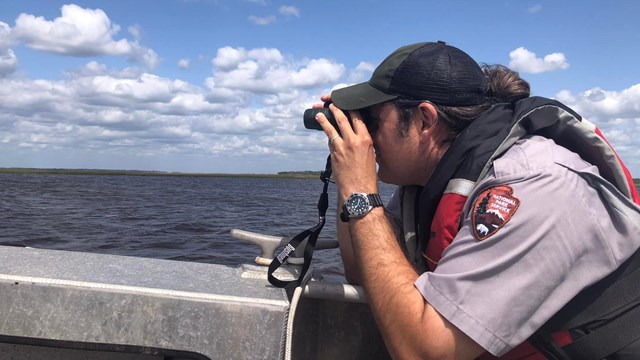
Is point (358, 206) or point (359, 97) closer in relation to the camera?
point (358, 206)

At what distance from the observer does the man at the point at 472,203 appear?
1.67 meters

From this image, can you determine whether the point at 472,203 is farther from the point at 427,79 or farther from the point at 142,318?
the point at 142,318

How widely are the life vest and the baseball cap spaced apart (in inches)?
5.3

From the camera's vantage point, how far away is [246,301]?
79.1 inches

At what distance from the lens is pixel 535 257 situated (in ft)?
5.42

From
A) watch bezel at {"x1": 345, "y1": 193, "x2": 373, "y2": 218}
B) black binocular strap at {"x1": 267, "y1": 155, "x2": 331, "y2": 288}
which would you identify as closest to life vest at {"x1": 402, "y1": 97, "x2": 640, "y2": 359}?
watch bezel at {"x1": 345, "y1": 193, "x2": 373, "y2": 218}

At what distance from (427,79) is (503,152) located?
1.42 ft

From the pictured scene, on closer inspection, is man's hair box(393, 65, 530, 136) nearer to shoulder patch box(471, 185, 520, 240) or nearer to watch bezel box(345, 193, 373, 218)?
watch bezel box(345, 193, 373, 218)

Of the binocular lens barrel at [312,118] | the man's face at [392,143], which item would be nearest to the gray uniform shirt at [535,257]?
the man's face at [392,143]

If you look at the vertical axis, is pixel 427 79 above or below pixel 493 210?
above

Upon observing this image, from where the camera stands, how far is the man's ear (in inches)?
83.4

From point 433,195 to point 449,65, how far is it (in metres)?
0.53

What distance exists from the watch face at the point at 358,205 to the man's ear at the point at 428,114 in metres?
0.39

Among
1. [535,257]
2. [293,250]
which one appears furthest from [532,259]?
[293,250]
